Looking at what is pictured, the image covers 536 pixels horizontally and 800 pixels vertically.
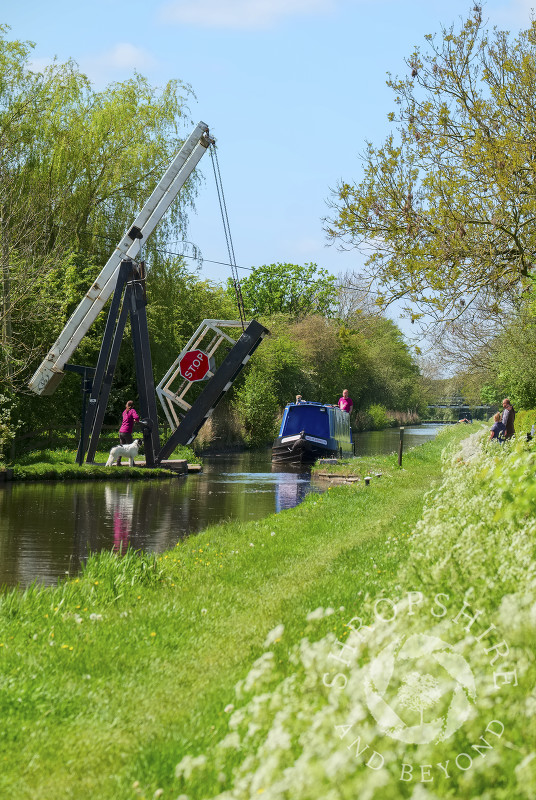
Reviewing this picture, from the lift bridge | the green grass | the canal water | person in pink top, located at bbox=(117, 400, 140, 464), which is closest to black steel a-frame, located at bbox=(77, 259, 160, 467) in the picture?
the lift bridge

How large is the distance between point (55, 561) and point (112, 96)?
23228 mm

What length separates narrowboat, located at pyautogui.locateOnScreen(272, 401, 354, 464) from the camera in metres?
30.0

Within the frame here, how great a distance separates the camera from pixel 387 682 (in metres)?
3.37

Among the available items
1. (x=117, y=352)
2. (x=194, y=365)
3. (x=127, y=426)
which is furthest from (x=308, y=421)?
(x=117, y=352)

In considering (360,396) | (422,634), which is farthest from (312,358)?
(422,634)

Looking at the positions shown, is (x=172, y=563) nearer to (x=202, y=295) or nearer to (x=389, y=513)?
(x=389, y=513)

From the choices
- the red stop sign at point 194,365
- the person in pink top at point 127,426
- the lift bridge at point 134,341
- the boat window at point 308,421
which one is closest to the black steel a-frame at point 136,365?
the lift bridge at point 134,341

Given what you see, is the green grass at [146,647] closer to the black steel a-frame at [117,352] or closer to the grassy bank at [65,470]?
the grassy bank at [65,470]

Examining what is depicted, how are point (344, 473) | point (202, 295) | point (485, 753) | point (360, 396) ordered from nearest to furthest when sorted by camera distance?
point (485, 753)
point (344, 473)
point (202, 295)
point (360, 396)

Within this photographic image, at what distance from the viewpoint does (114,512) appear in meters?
15.6

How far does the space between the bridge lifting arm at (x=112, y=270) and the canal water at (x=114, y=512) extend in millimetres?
3388

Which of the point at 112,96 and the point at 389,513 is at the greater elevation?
the point at 112,96

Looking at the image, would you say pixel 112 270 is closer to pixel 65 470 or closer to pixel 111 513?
pixel 65 470

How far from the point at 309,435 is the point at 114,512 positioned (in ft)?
52.1
